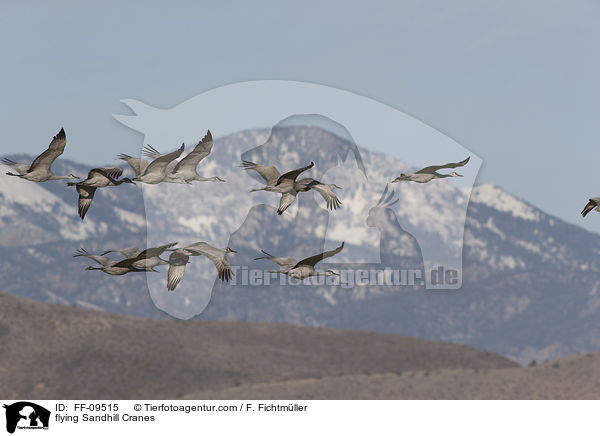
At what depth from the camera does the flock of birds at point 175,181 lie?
28453mm

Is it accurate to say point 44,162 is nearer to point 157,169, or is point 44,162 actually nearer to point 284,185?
point 157,169

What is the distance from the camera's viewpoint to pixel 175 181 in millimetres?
33688

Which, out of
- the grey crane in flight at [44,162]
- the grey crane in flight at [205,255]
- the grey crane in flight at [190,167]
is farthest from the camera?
the grey crane in flight at [190,167]

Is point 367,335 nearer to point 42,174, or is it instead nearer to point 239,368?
point 239,368

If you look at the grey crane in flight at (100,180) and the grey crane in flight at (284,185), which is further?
the grey crane in flight at (100,180)

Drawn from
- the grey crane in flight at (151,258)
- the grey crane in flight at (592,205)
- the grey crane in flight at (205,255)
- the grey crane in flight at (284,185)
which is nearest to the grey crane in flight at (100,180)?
the grey crane in flight at (151,258)

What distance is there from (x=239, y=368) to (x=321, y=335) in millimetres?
25194
